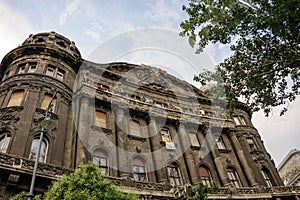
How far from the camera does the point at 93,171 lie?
10.2 metres

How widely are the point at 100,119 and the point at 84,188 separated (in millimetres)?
11919

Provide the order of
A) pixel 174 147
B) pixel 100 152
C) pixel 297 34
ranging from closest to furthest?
pixel 297 34, pixel 100 152, pixel 174 147

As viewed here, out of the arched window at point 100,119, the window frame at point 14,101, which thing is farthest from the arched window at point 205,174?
the window frame at point 14,101

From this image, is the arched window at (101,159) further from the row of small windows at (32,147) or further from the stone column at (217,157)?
the stone column at (217,157)

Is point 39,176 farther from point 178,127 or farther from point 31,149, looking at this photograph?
point 178,127

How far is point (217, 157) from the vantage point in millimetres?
23297

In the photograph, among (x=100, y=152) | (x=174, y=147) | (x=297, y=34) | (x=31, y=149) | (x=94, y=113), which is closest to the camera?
(x=297, y=34)

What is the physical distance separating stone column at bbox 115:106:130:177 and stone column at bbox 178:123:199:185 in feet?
18.8

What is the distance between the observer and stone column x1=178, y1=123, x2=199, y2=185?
20625 millimetres

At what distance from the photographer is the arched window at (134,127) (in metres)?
22.2

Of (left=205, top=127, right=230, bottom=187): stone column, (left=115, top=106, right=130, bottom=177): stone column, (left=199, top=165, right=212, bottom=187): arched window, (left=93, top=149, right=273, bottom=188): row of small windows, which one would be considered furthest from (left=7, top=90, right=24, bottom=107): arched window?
(left=205, top=127, right=230, bottom=187): stone column

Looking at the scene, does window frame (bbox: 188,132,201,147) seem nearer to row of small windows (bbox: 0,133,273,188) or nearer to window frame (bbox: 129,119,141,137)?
row of small windows (bbox: 0,133,273,188)

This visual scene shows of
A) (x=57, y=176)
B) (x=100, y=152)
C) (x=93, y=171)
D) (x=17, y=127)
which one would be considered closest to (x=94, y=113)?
(x=100, y=152)

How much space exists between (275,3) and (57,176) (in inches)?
543
